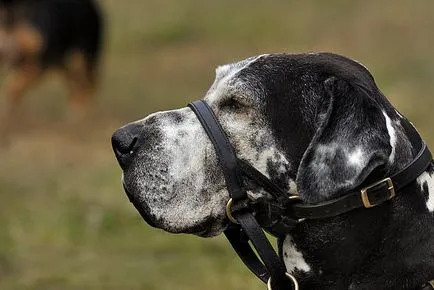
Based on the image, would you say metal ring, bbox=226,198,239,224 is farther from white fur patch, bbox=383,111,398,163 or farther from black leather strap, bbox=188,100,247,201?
white fur patch, bbox=383,111,398,163

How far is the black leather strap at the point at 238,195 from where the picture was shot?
353cm

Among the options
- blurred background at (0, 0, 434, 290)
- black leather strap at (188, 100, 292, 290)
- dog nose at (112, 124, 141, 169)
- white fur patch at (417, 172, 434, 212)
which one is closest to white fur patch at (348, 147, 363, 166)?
white fur patch at (417, 172, 434, 212)

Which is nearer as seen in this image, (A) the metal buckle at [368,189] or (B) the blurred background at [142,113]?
(A) the metal buckle at [368,189]

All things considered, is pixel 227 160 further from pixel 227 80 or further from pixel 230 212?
pixel 227 80

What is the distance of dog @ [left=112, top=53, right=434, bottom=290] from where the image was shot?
3.36 meters

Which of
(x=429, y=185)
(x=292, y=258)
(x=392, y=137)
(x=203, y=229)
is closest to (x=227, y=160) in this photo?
(x=203, y=229)

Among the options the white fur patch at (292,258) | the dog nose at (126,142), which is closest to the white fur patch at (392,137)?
the white fur patch at (292,258)

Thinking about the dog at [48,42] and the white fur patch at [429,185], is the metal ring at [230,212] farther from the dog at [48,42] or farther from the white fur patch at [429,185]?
the dog at [48,42]

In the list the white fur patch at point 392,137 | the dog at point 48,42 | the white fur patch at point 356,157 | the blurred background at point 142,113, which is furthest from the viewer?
the dog at point 48,42

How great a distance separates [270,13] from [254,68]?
58.6ft

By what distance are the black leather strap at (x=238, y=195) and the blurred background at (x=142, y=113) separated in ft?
9.15

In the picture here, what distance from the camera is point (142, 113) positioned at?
13.4 metres

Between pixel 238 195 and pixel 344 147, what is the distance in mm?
422

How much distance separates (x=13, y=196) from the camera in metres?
8.94
